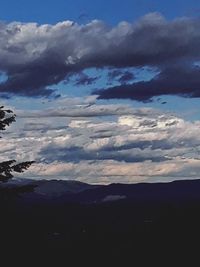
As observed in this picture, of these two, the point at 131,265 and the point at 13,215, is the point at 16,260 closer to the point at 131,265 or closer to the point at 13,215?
the point at 13,215

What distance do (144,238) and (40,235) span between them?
229 ft

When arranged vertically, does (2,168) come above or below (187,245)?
above

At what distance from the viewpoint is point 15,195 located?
36500mm

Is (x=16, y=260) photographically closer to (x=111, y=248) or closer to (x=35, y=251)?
(x=35, y=251)

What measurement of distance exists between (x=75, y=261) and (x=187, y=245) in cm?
1768

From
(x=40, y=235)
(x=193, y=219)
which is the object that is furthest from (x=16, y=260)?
(x=193, y=219)

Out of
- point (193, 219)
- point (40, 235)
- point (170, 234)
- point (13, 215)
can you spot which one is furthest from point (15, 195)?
point (193, 219)

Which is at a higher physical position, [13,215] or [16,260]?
[13,215]

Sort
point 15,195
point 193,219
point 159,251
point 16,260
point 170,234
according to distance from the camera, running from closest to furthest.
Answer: point 15,195, point 16,260, point 159,251, point 170,234, point 193,219

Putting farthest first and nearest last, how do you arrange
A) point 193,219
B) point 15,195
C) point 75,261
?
point 193,219, point 75,261, point 15,195

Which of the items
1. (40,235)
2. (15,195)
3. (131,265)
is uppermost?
(15,195)

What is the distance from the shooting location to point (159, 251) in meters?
89.7

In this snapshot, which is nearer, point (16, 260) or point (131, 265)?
point (16, 260)

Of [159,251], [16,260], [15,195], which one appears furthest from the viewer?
[159,251]
